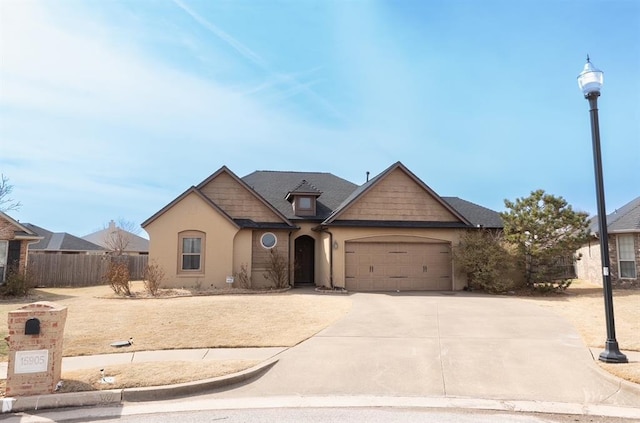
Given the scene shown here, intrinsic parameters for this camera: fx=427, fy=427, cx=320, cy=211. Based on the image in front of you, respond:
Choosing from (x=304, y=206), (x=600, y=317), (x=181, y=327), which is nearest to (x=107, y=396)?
(x=181, y=327)

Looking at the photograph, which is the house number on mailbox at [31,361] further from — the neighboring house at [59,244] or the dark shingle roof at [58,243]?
the dark shingle roof at [58,243]

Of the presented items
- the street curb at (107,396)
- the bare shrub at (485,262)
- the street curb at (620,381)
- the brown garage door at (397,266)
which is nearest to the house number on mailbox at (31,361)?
the street curb at (107,396)

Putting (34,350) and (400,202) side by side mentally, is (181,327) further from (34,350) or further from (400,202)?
(400,202)

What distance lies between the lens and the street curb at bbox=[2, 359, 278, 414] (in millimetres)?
6191

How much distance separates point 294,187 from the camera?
25.8m

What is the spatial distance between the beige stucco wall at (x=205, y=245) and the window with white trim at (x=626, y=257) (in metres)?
18.8

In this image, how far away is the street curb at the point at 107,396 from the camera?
20.3 ft

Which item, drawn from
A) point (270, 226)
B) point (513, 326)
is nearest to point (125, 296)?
point (270, 226)

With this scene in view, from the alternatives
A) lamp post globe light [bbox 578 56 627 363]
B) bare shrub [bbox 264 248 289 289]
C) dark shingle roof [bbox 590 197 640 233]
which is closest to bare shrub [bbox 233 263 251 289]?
bare shrub [bbox 264 248 289 289]

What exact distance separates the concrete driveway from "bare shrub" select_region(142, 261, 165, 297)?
8925 millimetres

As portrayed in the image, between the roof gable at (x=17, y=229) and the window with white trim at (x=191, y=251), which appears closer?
the roof gable at (x=17, y=229)

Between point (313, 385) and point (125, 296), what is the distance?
1219 centimetres

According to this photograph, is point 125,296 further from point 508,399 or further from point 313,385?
point 508,399

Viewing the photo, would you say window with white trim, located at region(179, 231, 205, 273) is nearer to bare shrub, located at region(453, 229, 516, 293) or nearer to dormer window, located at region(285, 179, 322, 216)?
dormer window, located at region(285, 179, 322, 216)
